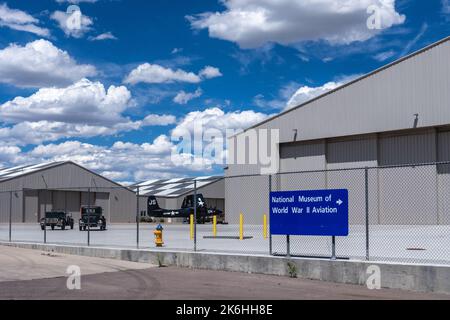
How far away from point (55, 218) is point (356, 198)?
23.3 m

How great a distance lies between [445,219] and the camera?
117 feet

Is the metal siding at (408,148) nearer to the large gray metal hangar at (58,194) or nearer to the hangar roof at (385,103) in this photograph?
the hangar roof at (385,103)

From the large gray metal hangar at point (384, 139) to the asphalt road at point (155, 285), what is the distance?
2436cm

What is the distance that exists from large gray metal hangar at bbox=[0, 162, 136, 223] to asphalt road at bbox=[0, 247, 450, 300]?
44.8 m

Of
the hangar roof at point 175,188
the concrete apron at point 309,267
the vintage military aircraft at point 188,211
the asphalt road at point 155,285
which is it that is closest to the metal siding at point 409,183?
the vintage military aircraft at point 188,211

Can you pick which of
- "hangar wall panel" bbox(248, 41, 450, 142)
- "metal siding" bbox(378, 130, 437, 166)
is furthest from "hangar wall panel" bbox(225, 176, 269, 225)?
"metal siding" bbox(378, 130, 437, 166)

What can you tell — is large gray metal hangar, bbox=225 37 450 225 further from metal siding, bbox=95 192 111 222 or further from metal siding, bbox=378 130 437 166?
metal siding, bbox=95 192 111 222

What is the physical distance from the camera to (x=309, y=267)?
1433cm

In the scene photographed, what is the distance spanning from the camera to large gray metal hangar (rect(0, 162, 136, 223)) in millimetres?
64375

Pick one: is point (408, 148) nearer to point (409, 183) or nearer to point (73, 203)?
point (409, 183)

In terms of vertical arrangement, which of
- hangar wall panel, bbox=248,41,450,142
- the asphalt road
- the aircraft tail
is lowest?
the asphalt road

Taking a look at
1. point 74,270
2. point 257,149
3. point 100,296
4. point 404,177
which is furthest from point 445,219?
point 100,296
